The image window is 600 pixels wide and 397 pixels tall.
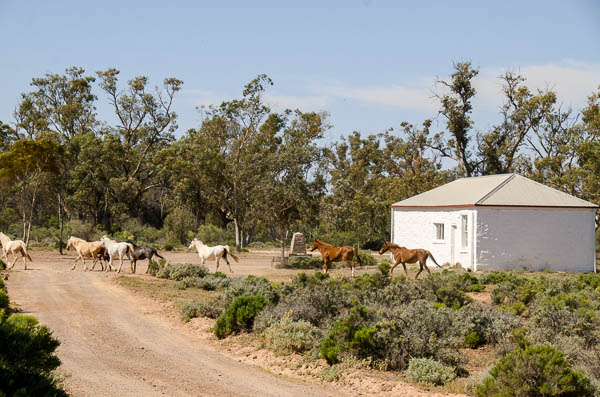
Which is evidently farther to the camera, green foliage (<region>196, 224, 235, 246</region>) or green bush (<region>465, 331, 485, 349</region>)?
green foliage (<region>196, 224, 235, 246</region>)

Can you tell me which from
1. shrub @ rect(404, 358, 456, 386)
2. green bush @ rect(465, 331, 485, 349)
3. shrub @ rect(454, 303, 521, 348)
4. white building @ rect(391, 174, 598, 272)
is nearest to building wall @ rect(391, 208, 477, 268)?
white building @ rect(391, 174, 598, 272)

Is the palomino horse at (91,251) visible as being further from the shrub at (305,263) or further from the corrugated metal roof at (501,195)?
the corrugated metal roof at (501,195)

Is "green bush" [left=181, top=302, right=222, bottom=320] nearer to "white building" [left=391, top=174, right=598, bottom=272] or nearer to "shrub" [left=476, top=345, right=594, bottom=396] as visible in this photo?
"shrub" [left=476, top=345, right=594, bottom=396]

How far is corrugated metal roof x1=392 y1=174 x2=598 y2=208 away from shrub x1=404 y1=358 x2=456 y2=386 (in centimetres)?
1962

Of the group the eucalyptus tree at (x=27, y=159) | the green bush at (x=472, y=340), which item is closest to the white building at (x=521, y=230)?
the green bush at (x=472, y=340)

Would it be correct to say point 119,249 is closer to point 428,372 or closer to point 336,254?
point 336,254

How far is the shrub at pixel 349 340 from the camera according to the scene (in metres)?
9.47

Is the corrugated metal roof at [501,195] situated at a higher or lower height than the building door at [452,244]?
higher

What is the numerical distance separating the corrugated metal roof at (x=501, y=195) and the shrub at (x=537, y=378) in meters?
20.8

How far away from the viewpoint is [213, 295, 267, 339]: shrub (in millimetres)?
12109

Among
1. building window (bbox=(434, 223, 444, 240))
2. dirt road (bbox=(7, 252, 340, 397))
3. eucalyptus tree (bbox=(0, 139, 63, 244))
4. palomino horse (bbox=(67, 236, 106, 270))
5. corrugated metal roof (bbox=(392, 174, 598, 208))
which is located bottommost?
dirt road (bbox=(7, 252, 340, 397))

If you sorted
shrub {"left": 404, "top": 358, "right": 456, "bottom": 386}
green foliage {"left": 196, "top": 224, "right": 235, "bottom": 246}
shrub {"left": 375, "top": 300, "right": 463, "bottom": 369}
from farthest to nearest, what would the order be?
green foliage {"left": 196, "top": 224, "right": 235, "bottom": 246} → shrub {"left": 375, "top": 300, "right": 463, "bottom": 369} → shrub {"left": 404, "top": 358, "right": 456, "bottom": 386}

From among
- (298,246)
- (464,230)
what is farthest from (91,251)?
(464,230)

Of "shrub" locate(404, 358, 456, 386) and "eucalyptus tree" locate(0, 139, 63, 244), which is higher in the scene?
"eucalyptus tree" locate(0, 139, 63, 244)
